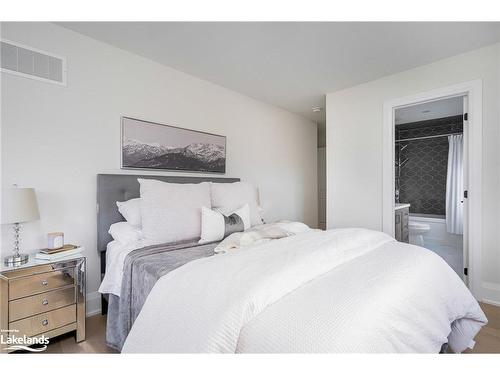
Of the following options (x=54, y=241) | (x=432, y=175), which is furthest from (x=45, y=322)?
(x=432, y=175)

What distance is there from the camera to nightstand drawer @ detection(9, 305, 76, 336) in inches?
59.2

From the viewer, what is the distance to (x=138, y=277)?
1.50 metres

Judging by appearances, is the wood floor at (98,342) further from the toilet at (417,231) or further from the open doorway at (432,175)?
the toilet at (417,231)

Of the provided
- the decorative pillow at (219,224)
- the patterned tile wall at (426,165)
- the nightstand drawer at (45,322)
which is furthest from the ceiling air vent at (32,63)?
the patterned tile wall at (426,165)

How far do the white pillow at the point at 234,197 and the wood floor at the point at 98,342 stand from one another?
129 centimetres

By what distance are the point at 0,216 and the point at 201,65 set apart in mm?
2083

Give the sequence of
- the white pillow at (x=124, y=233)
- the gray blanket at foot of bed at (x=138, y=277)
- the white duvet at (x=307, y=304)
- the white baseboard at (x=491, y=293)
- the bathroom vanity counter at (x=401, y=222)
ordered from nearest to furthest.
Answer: the white duvet at (x=307, y=304)
the gray blanket at foot of bed at (x=138, y=277)
the white pillow at (x=124, y=233)
the white baseboard at (x=491, y=293)
the bathroom vanity counter at (x=401, y=222)

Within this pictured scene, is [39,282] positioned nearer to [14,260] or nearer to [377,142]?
[14,260]

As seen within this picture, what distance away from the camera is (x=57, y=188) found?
1.98 metres

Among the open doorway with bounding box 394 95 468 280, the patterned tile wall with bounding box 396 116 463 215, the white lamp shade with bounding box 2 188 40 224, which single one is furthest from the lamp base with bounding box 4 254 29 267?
the patterned tile wall with bounding box 396 116 463 215

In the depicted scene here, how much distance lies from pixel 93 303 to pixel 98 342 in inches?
20.0

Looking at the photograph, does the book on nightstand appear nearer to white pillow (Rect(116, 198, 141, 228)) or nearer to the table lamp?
the table lamp

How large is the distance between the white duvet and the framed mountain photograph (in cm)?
154

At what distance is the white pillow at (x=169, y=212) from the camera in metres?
1.86
